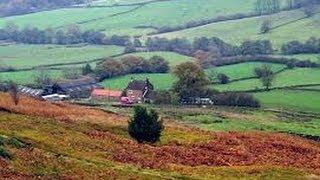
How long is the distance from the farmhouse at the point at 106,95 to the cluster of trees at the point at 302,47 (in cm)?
5648

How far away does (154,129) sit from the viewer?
59.6 metres

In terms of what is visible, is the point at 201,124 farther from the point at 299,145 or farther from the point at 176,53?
the point at 176,53

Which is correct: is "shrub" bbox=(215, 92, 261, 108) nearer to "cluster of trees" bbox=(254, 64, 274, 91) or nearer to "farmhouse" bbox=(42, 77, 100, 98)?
"cluster of trees" bbox=(254, 64, 274, 91)

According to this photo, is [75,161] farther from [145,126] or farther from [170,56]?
[170,56]

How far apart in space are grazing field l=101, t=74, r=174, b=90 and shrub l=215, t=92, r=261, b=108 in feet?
56.1

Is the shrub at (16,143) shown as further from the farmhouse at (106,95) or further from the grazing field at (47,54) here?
the grazing field at (47,54)

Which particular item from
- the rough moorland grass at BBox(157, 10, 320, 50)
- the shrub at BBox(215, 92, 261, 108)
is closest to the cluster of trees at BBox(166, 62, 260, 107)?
the shrub at BBox(215, 92, 261, 108)

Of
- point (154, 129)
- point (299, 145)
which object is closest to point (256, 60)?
point (299, 145)

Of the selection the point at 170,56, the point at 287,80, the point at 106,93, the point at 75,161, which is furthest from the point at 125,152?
the point at 170,56

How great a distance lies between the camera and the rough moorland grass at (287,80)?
133 metres

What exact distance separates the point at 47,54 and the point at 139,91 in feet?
180

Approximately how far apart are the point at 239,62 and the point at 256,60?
4.56 metres

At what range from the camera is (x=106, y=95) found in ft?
439

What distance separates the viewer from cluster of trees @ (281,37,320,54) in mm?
167625
